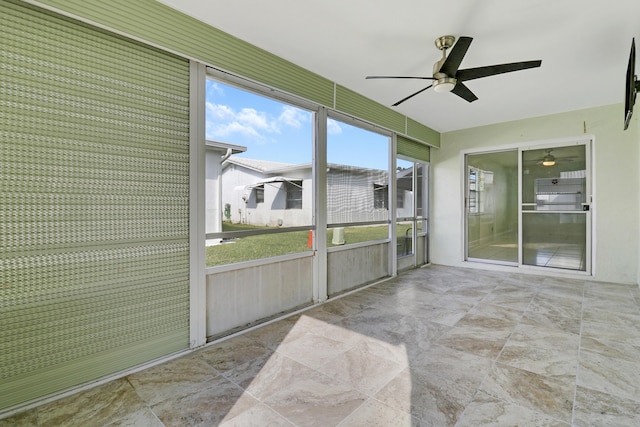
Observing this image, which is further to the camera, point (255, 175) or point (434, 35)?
point (255, 175)

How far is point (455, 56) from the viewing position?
2.58 meters

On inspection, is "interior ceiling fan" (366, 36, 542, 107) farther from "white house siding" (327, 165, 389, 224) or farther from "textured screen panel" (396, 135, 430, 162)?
"textured screen panel" (396, 135, 430, 162)

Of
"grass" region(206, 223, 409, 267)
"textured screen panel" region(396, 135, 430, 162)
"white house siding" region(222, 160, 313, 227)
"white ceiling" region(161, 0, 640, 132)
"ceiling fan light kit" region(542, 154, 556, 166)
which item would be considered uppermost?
"white ceiling" region(161, 0, 640, 132)

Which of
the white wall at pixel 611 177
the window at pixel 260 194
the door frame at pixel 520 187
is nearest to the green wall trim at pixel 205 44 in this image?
the window at pixel 260 194

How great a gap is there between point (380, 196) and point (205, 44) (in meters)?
3.26

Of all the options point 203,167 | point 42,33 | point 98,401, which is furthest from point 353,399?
point 42,33

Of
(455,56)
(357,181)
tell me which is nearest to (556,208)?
(357,181)

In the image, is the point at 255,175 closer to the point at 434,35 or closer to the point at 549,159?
the point at 434,35

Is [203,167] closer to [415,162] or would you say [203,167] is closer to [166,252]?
[166,252]

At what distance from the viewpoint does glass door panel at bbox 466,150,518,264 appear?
5.67 metres

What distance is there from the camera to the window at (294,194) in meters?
3.52

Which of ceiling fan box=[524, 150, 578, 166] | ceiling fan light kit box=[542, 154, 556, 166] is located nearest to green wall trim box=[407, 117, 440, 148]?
ceiling fan box=[524, 150, 578, 166]

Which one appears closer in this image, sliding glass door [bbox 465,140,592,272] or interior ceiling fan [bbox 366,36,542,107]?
interior ceiling fan [bbox 366,36,542,107]

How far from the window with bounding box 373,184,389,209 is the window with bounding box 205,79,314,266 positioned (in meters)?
1.45
